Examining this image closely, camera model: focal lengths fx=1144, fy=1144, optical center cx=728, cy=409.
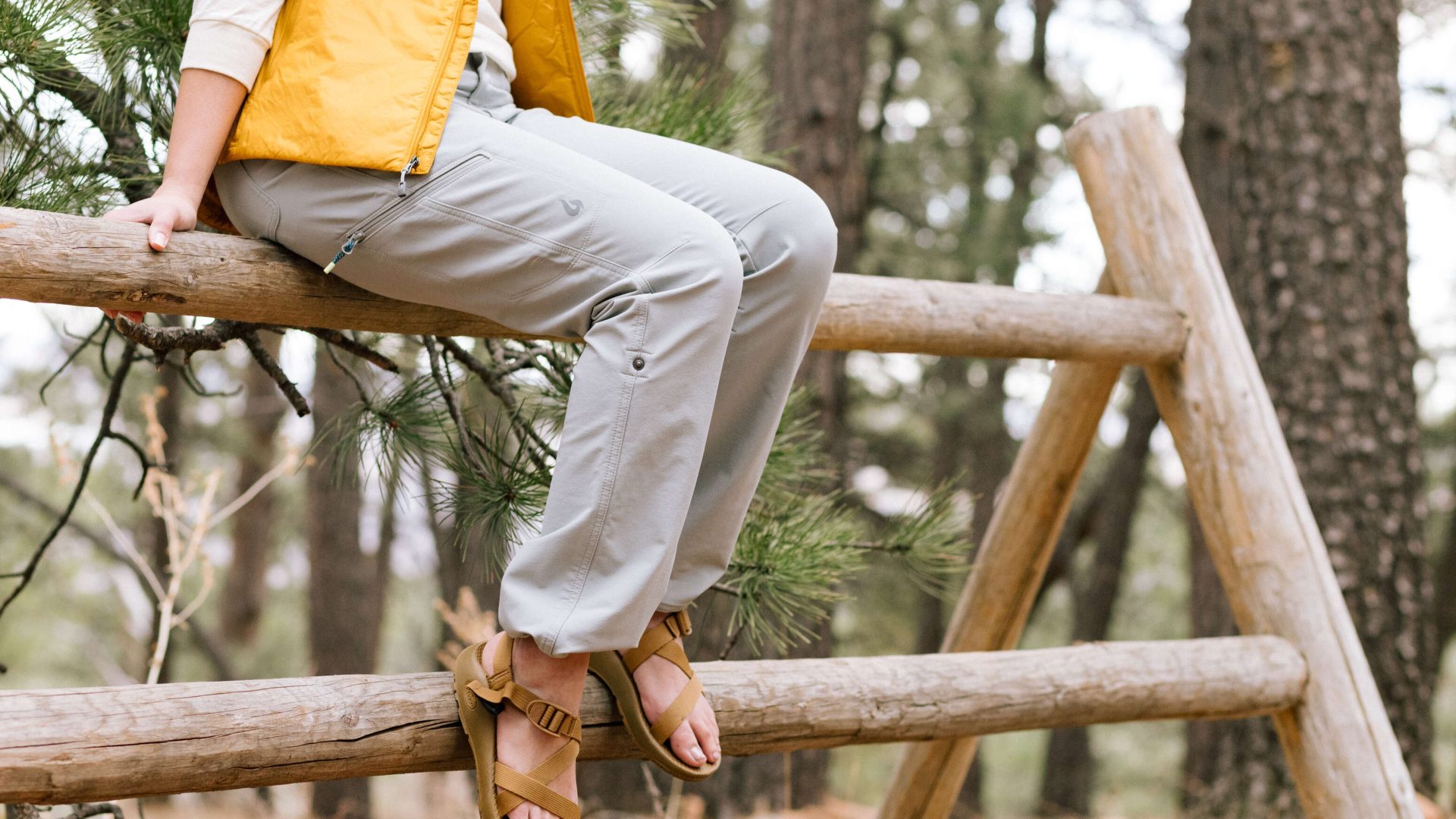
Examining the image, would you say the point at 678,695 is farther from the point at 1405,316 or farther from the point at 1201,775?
the point at 1201,775

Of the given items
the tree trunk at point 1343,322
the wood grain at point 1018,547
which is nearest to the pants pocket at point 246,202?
the wood grain at point 1018,547

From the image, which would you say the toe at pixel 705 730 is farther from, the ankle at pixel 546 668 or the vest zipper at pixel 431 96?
the vest zipper at pixel 431 96

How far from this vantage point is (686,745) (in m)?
1.08

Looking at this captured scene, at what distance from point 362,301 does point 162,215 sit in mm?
196

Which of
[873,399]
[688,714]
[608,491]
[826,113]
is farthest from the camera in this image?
[873,399]

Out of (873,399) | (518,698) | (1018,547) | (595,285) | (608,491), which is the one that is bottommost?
(873,399)

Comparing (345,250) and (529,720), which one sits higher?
(345,250)

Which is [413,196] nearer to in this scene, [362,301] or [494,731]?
[362,301]

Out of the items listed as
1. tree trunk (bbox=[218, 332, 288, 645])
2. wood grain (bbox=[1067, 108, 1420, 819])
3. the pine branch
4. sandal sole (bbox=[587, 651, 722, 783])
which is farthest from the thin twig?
tree trunk (bbox=[218, 332, 288, 645])

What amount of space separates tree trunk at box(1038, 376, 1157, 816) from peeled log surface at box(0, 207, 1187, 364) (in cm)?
384

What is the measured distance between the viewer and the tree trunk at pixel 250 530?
6.89 m

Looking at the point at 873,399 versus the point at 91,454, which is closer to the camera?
the point at 91,454

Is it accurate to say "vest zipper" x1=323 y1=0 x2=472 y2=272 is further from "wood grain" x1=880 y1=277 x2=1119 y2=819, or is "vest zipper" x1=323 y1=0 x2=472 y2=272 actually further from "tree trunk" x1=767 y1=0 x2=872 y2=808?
"tree trunk" x1=767 y1=0 x2=872 y2=808

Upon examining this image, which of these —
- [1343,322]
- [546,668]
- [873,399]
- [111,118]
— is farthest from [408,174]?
[873,399]
